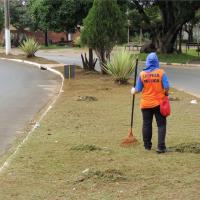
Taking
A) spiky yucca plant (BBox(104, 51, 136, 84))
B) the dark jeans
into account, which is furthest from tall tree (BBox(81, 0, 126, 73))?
the dark jeans

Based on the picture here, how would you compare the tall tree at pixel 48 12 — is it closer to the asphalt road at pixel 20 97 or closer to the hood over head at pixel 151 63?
the asphalt road at pixel 20 97

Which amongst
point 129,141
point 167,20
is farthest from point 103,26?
point 167,20

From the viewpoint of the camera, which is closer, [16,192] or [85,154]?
[16,192]

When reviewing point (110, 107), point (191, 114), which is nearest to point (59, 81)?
point (110, 107)

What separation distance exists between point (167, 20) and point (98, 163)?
32211 mm

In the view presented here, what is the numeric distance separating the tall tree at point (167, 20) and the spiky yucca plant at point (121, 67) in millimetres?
17775

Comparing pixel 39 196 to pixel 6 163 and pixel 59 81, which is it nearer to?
pixel 6 163

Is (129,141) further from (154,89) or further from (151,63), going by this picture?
(151,63)

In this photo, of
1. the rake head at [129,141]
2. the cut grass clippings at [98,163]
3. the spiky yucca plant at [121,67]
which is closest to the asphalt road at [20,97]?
the cut grass clippings at [98,163]

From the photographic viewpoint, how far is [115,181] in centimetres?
627

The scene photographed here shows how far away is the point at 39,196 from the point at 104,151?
2.32 m

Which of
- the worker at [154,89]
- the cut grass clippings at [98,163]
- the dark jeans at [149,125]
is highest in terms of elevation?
the worker at [154,89]

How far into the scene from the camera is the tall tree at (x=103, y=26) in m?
20.8

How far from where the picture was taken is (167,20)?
1515 inches
